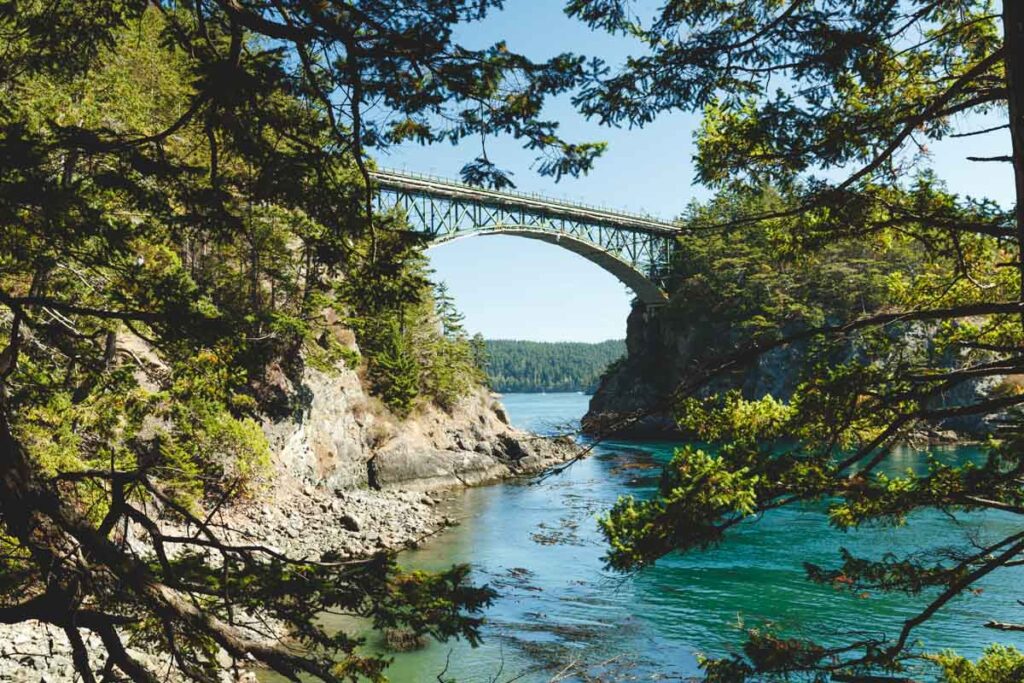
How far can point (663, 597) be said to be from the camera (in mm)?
14406

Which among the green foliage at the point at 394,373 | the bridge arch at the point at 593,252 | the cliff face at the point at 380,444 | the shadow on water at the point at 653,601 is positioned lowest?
the shadow on water at the point at 653,601

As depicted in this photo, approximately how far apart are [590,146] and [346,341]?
25690mm

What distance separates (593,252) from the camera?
4462 cm

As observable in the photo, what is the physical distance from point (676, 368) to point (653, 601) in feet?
129

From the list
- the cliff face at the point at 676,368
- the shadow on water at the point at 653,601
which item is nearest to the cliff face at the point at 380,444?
the shadow on water at the point at 653,601

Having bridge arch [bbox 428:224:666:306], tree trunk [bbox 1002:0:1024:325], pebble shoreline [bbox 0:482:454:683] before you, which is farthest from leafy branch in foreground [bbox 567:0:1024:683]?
bridge arch [bbox 428:224:666:306]

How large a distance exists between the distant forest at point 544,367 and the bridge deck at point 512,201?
106558 mm

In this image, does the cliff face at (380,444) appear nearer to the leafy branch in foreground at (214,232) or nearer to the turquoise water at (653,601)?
the turquoise water at (653,601)

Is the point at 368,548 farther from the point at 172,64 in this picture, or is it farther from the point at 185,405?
the point at 172,64

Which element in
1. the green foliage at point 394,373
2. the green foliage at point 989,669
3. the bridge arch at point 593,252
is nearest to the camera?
the green foliage at point 989,669

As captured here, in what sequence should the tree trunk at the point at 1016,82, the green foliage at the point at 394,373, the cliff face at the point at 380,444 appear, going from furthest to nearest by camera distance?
the green foliage at the point at 394,373 → the cliff face at the point at 380,444 → the tree trunk at the point at 1016,82

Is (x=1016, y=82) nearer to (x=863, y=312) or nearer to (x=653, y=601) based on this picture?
(x=863, y=312)

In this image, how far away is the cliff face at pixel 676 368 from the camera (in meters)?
38.5

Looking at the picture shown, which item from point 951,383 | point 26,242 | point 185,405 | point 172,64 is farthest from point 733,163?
point 172,64
